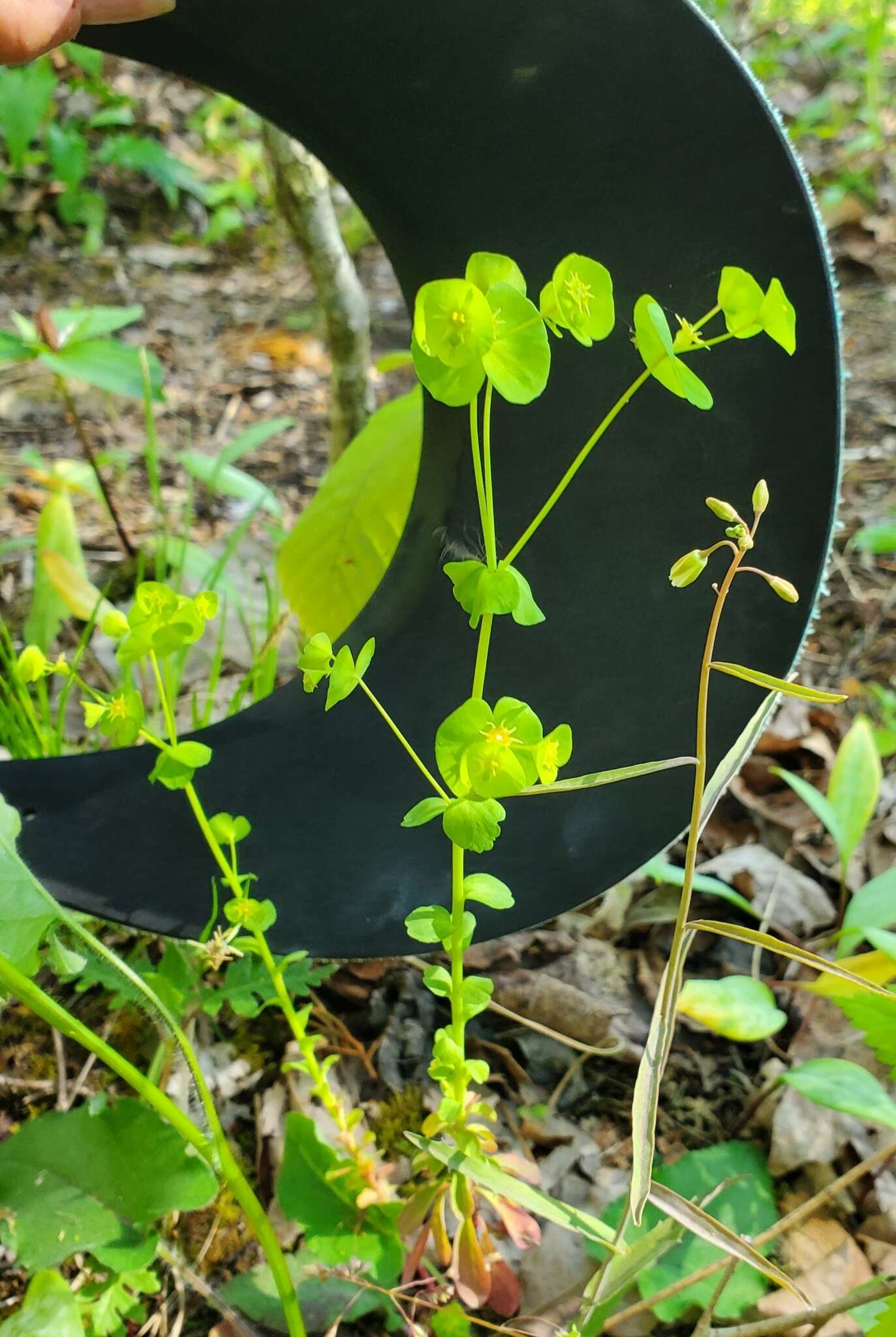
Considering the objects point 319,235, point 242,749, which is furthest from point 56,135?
point 242,749

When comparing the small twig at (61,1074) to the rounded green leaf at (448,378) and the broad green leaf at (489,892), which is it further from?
the rounded green leaf at (448,378)

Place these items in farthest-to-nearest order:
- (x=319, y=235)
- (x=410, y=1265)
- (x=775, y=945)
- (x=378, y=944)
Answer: (x=319, y=235), (x=378, y=944), (x=410, y=1265), (x=775, y=945)

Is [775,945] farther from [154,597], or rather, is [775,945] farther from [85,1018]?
[85,1018]

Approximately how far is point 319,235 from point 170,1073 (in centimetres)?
96

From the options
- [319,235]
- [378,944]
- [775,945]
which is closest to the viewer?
[775,945]

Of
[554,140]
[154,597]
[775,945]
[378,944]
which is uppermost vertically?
[554,140]

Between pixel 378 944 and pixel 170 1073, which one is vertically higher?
pixel 378 944

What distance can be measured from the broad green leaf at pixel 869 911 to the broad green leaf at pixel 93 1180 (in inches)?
22.6

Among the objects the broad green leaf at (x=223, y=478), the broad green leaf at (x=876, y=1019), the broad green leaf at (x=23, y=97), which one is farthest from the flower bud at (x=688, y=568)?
the broad green leaf at (x=23, y=97)

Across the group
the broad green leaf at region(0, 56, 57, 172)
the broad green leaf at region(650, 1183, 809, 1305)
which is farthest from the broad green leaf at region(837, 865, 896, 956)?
the broad green leaf at region(0, 56, 57, 172)

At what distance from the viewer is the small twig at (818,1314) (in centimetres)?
51

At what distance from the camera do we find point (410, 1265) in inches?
23.5

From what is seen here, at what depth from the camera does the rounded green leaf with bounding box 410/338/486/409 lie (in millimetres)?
369

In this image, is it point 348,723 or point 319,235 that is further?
point 319,235
